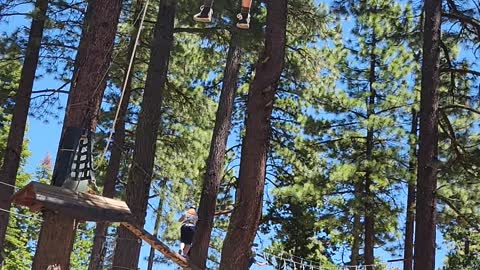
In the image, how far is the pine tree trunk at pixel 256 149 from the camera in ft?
21.6

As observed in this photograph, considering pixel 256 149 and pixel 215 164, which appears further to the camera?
pixel 215 164

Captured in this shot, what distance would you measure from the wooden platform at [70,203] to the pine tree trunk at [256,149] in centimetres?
159

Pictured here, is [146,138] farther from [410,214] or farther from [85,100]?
[410,214]

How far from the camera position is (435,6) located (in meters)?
10.3

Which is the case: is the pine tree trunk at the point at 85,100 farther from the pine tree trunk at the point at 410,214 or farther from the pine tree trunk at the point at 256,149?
the pine tree trunk at the point at 410,214

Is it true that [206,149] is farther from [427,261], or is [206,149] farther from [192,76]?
[427,261]

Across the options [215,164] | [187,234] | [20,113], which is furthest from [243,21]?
[20,113]

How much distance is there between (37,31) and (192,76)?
163 inches

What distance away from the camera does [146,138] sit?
1013 cm

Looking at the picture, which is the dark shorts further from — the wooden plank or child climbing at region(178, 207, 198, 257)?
the wooden plank

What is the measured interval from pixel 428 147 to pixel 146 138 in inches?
174

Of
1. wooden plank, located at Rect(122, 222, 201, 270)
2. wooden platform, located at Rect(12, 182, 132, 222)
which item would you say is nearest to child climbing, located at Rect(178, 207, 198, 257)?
wooden plank, located at Rect(122, 222, 201, 270)

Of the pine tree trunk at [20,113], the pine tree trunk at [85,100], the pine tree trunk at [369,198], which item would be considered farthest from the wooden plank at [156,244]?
the pine tree trunk at [369,198]

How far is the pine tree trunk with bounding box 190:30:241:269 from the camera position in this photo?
1036cm
